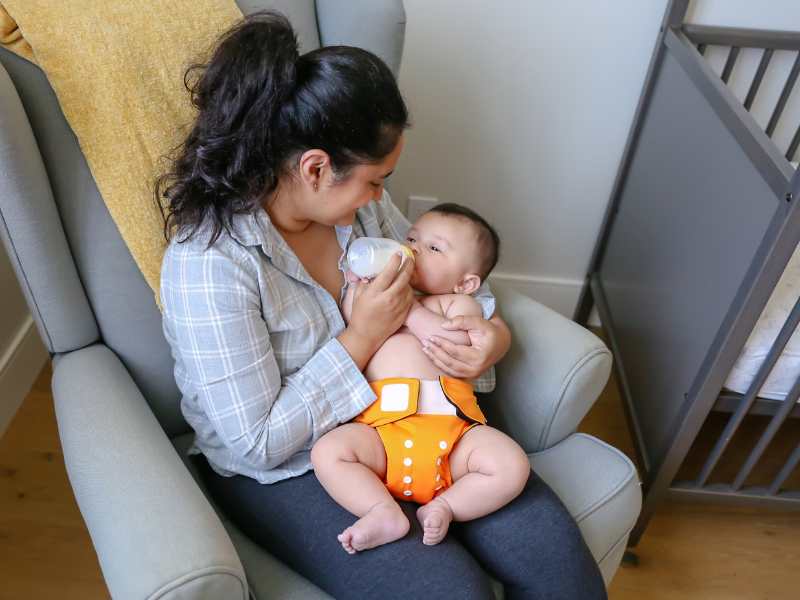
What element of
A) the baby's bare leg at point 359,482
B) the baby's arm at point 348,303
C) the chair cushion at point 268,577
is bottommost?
the chair cushion at point 268,577

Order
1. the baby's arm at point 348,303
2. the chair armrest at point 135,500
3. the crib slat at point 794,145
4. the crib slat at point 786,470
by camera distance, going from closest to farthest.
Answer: the chair armrest at point 135,500, the baby's arm at point 348,303, the crib slat at point 786,470, the crib slat at point 794,145

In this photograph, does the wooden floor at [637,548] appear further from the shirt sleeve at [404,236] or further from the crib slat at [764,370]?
the shirt sleeve at [404,236]

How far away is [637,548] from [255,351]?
1.09 m

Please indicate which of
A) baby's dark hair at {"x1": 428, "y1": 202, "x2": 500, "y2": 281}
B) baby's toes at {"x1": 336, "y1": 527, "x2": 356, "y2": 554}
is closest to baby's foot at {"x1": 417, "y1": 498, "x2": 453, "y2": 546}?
baby's toes at {"x1": 336, "y1": 527, "x2": 356, "y2": 554}

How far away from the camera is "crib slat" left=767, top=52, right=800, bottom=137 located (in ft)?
5.05

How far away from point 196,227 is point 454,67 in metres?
0.94

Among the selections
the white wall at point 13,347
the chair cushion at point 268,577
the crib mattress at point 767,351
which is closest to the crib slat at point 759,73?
the crib mattress at point 767,351

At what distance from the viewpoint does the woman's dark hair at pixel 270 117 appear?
877 millimetres

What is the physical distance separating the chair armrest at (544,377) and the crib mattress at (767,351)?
0.26 metres

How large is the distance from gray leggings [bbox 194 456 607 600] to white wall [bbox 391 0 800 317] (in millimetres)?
988

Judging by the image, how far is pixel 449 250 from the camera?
1.17 meters

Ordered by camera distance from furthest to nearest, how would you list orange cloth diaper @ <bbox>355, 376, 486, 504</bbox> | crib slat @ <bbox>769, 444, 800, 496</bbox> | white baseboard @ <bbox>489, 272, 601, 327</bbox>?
white baseboard @ <bbox>489, 272, 601, 327</bbox> < crib slat @ <bbox>769, 444, 800, 496</bbox> < orange cloth diaper @ <bbox>355, 376, 486, 504</bbox>

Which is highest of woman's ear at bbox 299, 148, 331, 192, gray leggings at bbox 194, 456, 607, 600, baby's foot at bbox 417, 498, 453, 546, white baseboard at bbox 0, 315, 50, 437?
woman's ear at bbox 299, 148, 331, 192

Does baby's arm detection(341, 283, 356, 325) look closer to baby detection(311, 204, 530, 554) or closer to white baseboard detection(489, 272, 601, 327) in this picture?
baby detection(311, 204, 530, 554)
